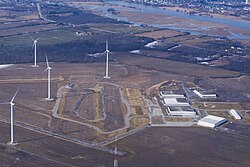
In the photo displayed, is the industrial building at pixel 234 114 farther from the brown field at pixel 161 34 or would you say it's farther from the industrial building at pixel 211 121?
the brown field at pixel 161 34

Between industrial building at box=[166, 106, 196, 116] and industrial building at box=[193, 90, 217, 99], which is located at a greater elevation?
industrial building at box=[193, 90, 217, 99]

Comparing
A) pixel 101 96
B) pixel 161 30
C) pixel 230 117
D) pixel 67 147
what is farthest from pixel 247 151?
pixel 161 30

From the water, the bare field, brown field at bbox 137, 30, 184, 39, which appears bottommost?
the bare field

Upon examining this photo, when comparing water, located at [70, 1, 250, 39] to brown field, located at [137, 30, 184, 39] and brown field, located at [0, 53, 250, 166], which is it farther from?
brown field, located at [0, 53, 250, 166]

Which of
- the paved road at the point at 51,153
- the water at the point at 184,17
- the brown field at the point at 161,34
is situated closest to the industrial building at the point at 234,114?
the paved road at the point at 51,153

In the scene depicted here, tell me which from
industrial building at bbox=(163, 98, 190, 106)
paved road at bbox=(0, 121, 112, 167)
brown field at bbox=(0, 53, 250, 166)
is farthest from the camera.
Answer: industrial building at bbox=(163, 98, 190, 106)

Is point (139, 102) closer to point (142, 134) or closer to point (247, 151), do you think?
point (142, 134)

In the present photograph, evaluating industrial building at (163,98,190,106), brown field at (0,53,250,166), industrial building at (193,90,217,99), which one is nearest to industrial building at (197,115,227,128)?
brown field at (0,53,250,166)

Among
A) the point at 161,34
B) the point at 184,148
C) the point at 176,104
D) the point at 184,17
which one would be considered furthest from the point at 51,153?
the point at 184,17
